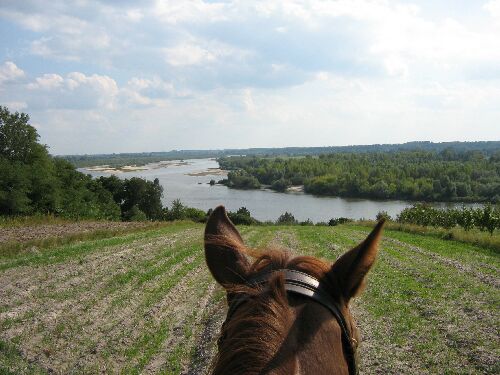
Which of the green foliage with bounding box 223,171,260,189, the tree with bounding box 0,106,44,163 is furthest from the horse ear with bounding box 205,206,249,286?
the green foliage with bounding box 223,171,260,189


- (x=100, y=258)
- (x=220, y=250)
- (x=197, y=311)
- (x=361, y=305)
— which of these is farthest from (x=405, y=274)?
(x=220, y=250)

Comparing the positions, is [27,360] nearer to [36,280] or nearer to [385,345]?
[36,280]

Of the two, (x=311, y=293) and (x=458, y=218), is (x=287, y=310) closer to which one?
(x=311, y=293)

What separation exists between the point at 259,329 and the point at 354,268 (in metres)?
0.48

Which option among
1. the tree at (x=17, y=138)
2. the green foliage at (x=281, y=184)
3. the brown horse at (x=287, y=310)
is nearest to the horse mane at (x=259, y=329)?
the brown horse at (x=287, y=310)

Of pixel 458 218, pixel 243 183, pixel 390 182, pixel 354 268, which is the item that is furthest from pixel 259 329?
pixel 243 183

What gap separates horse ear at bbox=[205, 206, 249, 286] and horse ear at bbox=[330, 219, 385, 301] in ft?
1.23

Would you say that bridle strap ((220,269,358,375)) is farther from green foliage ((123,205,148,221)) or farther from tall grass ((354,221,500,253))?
green foliage ((123,205,148,221))

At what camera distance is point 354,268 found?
149 centimetres

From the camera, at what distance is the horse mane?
1.11 m

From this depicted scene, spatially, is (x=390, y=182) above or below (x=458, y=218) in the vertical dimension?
above

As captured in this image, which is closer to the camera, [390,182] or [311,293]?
[311,293]

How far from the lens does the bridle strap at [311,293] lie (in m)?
1.39

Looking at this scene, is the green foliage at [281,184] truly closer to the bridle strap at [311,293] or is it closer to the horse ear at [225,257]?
the horse ear at [225,257]
